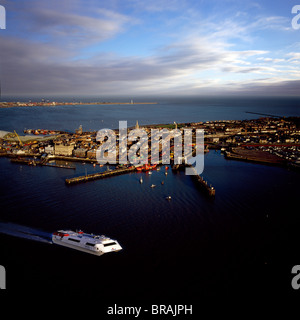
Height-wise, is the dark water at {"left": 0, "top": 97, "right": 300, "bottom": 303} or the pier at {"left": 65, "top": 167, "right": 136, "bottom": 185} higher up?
the pier at {"left": 65, "top": 167, "right": 136, "bottom": 185}

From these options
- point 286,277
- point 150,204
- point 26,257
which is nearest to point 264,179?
point 150,204

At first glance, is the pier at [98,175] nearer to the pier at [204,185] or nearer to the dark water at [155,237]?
the dark water at [155,237]

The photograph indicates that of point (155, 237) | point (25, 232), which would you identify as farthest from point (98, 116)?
point (155, 237)

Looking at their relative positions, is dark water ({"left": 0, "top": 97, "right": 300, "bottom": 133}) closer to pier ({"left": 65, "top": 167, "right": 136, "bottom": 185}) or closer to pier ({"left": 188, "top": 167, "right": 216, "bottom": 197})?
pier ({"left": 65, "top": 167, "right": 136, "bottom": 185})

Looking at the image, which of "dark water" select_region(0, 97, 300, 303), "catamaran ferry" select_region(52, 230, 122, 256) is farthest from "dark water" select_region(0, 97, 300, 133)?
"catamaran ferry" select_region(52, 230, 122, 256)

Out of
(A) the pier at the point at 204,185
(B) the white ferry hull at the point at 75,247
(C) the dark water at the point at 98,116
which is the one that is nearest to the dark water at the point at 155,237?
(B) the white ferry hull at the point at 75,247
